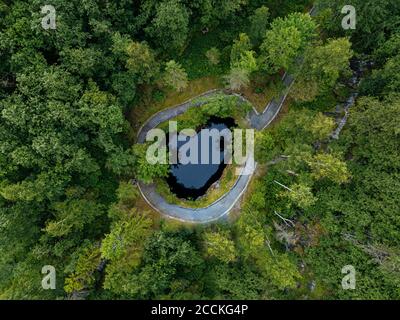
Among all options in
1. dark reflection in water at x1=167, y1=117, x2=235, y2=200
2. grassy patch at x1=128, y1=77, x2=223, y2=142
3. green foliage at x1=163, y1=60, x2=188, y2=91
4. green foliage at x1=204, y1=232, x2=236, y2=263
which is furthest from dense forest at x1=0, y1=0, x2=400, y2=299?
dark reflection in water at x1=167, y1=117, x2=235, y2=200

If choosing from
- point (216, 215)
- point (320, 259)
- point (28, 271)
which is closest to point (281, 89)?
point (216, 215)

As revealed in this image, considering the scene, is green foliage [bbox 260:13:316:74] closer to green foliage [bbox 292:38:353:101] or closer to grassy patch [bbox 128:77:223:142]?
green foliage [bbox 292:38:353:101]

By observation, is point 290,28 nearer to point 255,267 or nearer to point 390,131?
point 390,131

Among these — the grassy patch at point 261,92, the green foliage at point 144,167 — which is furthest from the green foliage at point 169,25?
A: the green foliage at point 144,167

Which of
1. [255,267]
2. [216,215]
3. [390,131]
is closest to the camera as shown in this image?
[390,131]

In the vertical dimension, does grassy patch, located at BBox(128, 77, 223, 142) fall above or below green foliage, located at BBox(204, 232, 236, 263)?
above

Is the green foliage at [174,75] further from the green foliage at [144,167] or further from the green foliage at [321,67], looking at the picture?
the green foliage at [321,67]
